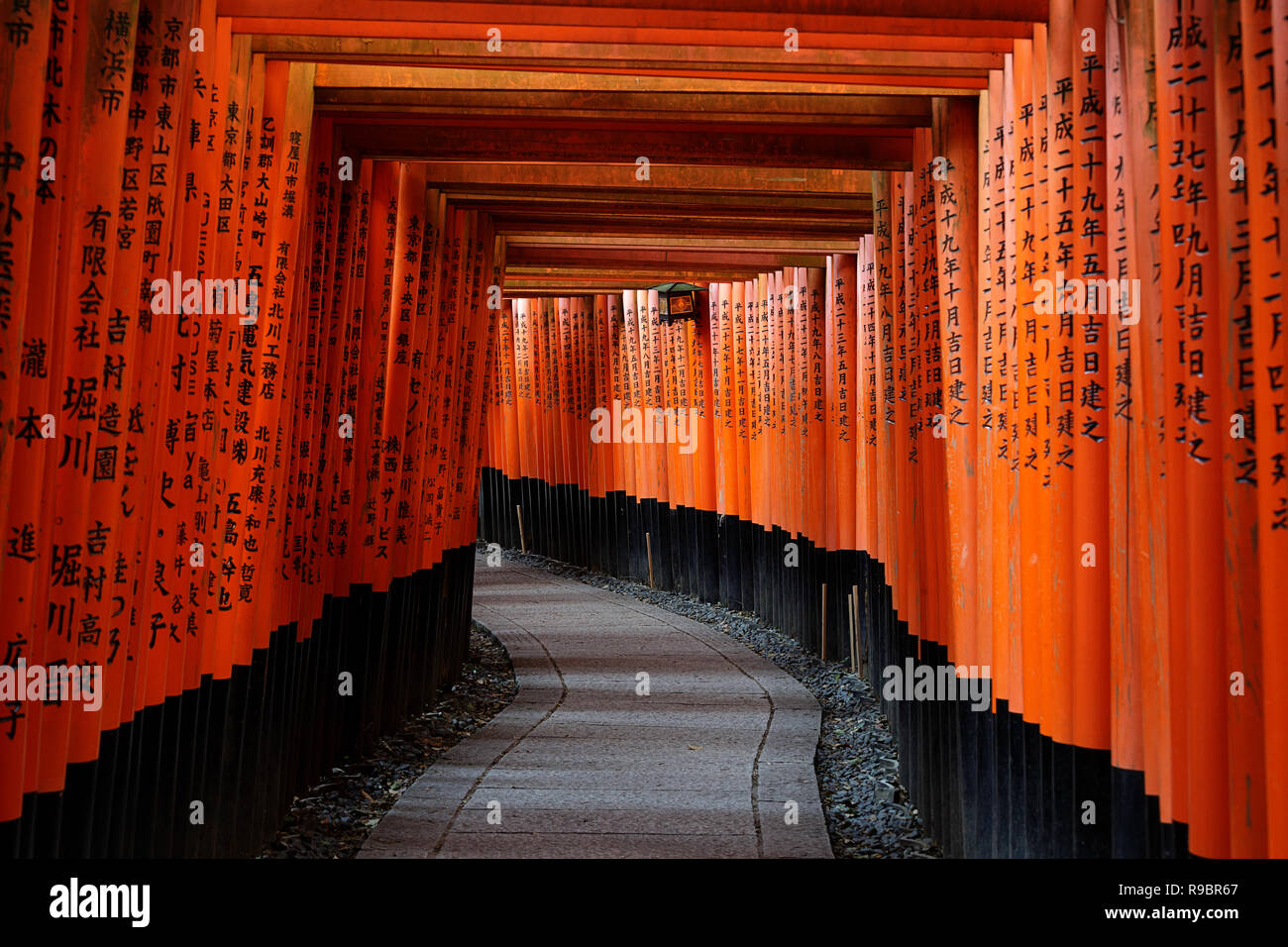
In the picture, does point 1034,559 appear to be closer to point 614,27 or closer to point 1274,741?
point 1274,741

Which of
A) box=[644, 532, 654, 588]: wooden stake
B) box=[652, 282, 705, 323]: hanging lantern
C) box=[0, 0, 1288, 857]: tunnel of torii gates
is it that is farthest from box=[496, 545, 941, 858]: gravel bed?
box=[652, 282, 705, 323]: hanging lantern

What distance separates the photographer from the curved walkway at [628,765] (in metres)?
5.26

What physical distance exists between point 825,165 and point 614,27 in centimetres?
211

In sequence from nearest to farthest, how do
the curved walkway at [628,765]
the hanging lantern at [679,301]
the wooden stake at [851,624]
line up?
the curved walkway at [628,765] → the wooden stake at [851,624] → the hanging lantern at [679,301]

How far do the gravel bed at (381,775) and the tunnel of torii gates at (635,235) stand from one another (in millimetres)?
183

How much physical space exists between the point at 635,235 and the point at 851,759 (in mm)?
4152

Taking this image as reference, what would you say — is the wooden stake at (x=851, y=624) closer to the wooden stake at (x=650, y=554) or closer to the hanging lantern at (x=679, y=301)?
the hanging lantern at (x=679, y=301)

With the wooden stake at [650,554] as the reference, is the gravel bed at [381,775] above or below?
below

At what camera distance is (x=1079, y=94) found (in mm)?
3686

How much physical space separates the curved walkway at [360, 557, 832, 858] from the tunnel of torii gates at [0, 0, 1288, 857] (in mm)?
644

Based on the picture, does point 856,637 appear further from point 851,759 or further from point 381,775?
point 381,775

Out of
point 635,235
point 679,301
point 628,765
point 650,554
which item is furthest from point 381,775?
point 650,554

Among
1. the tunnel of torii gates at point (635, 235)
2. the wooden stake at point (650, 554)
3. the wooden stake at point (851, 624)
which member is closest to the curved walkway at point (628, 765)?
the wooden stake at point (851, 624)
